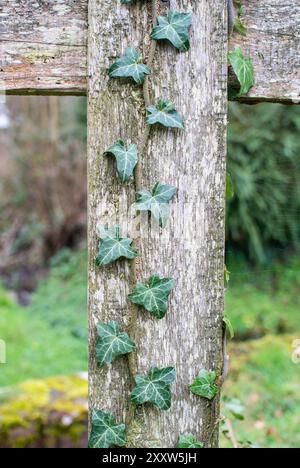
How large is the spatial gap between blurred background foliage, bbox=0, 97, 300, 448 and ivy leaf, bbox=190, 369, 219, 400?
566 mm

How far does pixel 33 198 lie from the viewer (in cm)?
659

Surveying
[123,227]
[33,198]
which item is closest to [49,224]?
[33,198]

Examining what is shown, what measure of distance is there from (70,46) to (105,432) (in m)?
0.91

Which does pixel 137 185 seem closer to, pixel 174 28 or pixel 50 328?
pixel 174 28

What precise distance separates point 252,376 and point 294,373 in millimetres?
293

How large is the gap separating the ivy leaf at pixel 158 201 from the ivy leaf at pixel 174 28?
0.32m

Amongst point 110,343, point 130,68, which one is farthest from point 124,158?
point 110,343

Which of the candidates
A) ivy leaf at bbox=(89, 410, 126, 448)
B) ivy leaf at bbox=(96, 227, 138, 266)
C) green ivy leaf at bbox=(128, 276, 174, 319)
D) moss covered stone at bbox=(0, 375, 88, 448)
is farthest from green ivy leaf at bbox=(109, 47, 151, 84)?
moss covered stone at bbox=(0, 375, 88, 448)

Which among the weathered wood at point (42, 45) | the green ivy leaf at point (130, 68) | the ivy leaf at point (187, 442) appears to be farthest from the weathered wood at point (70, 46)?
the ivy leaf at point (187, 442)

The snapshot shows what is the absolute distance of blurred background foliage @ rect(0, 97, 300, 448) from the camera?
118 inches

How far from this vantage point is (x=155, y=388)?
1.30 m

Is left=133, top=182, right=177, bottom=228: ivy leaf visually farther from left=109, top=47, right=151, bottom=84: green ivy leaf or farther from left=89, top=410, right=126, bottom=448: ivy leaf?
left=89, top=410, right=126, bottom=448: ivy leaf

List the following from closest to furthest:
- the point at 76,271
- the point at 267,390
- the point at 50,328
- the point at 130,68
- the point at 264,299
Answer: the point at 130,68, the point at 267,390, the point at 50,328, the point at 264,299, the point at 76,271

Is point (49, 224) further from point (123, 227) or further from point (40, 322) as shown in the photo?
point (123, 227)
